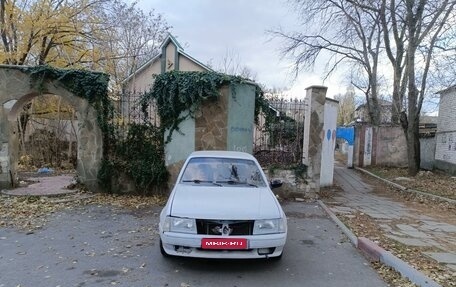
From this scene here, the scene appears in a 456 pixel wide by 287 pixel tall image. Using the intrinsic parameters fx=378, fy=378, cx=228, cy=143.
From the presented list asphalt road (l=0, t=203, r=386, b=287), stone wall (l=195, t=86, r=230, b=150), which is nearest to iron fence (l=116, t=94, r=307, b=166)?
stone wall (l=195, t=86, r=230, b=150)

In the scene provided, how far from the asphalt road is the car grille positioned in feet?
1.91

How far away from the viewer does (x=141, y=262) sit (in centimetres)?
528

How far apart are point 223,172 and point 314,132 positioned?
5261 millimetres

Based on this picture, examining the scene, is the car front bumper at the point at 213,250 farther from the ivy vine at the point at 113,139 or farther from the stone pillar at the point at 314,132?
the stone pillar at the point at 314,132

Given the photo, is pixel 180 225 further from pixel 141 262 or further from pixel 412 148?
pixel 412 148

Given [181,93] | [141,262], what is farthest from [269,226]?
[181,93]

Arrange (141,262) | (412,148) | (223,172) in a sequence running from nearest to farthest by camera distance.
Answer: (141,262), (223,172), (412,148)

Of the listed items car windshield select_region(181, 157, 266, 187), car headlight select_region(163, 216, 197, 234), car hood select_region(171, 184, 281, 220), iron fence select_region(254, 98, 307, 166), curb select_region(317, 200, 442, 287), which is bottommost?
curb select_region(317, 200, 442, 287)

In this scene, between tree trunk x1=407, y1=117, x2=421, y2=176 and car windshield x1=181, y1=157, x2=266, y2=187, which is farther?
tree trunk x1=407, y1=117, x2=421, y2=176

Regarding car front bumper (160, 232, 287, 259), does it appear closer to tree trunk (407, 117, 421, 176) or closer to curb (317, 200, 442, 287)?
curb (317, 200, 442, 287)

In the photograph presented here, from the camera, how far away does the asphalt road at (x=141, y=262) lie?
4668 mm

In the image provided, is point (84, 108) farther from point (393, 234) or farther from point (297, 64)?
point (297, 64)

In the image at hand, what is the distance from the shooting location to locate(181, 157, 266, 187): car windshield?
5.98m

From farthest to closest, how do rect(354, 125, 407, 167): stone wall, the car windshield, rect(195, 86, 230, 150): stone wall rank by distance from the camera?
rect(354, 125, 407, 167): stone wall → rect(195, 86, 230, 150): stone wall → the car windshield
